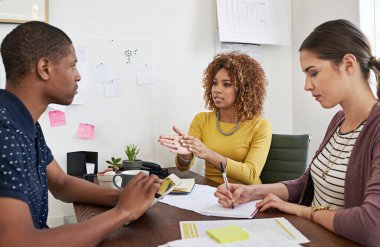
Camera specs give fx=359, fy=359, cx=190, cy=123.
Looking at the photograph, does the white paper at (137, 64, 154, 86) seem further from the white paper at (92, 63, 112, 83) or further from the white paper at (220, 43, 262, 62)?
the white paper at (220, 43, 262, 62)

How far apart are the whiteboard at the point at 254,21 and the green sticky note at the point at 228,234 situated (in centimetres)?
167

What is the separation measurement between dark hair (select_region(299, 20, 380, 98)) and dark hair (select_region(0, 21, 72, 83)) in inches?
32.4

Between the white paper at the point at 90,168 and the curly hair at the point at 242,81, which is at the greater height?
the curly hair at the point at 242,81

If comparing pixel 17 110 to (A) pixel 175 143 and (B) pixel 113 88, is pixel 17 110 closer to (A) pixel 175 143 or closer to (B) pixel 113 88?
(A) pixel 175 143

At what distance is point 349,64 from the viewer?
114 cm

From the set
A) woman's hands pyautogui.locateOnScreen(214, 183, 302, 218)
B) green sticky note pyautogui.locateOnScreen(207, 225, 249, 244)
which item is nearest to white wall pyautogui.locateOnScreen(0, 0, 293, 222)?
woman's hands pyautogui.locateOnScreen(214, 183, 302, 218)

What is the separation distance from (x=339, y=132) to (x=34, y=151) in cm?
100

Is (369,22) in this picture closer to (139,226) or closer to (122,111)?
(122,111)

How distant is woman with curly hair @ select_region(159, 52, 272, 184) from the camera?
1819 mm

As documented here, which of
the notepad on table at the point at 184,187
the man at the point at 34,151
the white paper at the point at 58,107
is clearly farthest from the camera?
the white paper at the point at 58,107

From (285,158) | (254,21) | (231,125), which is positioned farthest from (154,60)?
(285,158)

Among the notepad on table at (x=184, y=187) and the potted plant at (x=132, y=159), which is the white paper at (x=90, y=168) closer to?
the potted plant at (x=132, y=159)

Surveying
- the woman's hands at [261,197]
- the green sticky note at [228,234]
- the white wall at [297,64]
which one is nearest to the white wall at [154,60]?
the white wall at [297,64]

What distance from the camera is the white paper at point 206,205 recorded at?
1083 mm
